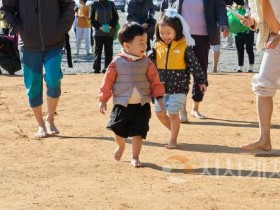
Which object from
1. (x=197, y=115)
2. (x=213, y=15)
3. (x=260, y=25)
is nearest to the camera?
(x=260, y=25)

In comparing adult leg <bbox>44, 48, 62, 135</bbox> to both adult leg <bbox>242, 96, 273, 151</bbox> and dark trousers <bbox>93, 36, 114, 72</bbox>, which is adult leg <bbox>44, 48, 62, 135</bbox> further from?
dark trousers <bbox>93, 36, 114, 72</bbox>

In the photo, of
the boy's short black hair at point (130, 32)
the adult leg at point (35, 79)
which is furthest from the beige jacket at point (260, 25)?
the adult leg at point (35, 79)

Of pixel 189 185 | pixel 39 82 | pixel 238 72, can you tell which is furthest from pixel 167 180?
pixel 238 72

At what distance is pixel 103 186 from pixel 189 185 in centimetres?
68

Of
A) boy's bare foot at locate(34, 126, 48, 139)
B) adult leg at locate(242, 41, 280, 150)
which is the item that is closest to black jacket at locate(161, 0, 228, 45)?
adult leg at locate(242, 41, 280, 150)

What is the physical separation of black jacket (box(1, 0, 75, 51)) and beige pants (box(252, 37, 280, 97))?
7.43 ft

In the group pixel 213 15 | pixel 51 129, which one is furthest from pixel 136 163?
pixel 213 15

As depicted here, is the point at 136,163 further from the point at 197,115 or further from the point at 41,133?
the point at 197,115

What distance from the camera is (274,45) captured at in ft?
22.4

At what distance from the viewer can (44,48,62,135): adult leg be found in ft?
26.4

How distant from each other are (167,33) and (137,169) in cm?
154

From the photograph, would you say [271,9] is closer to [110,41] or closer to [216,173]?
[216,173]

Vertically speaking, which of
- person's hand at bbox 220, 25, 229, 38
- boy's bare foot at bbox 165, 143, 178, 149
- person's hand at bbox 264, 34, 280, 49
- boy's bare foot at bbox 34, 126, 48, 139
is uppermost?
person's hand at bbox 264, 34, 280, 49

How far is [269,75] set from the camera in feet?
22.8
